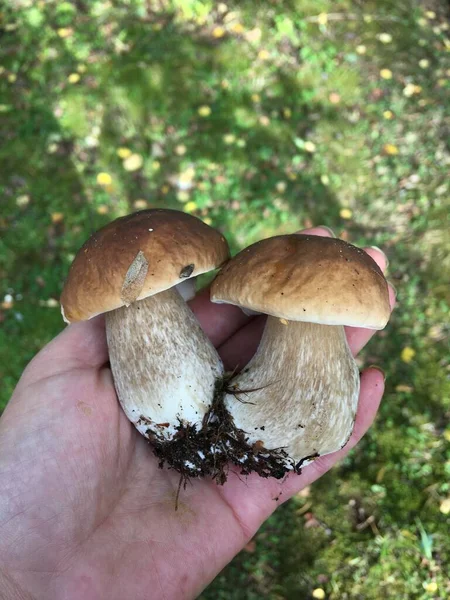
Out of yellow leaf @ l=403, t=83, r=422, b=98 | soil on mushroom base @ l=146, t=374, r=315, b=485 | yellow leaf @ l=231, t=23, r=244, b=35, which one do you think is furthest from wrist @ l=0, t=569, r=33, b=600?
yellow leaf @ l=231, t=23, r=244, b=35

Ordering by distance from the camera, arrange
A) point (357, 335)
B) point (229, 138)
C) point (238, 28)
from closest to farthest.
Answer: point (357, 335) → point (229, 138) → point (238, 28)

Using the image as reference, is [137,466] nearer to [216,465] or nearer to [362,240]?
[216,465]

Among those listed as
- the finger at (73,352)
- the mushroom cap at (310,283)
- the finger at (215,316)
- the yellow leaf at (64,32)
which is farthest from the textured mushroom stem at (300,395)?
the yellow leaf at (64,32)

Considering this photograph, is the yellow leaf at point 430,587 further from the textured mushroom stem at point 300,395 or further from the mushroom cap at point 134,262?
the mushroom cap at point 134,262

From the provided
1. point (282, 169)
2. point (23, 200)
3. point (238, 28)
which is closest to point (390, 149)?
point (282, 169)

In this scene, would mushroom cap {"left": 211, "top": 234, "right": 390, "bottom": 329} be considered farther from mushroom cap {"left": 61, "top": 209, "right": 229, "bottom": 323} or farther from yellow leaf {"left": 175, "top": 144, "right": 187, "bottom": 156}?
yellow leaf {"left": 175, "top": 144, "right": 187, "bottom": 156}

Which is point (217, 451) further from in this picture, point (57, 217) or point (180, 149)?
point (180, 149)

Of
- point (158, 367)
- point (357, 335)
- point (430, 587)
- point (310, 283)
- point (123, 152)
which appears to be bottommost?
point (430, 587)
